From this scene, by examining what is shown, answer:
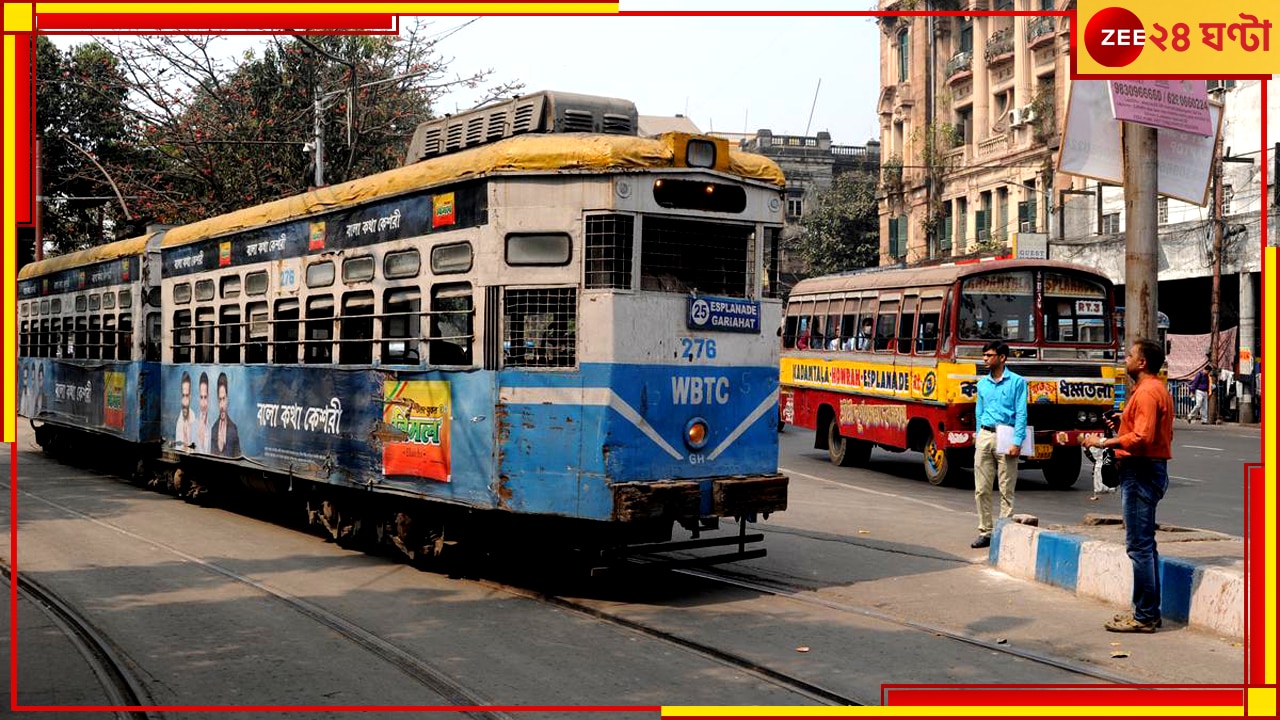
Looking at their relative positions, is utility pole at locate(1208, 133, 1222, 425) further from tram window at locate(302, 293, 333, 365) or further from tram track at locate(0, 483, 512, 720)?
tram track at locate(0, 483, 512, 720)

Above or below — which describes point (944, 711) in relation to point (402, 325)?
below

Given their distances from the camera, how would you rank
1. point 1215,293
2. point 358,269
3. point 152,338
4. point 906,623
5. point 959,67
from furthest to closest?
point 959,67 → point 1215,293 → point 152,338 → point 358,269 → point 906,623

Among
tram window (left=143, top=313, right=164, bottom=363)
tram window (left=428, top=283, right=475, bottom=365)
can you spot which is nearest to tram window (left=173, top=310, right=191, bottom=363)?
tram window (left=143, top=313, right=164, bottom=363)

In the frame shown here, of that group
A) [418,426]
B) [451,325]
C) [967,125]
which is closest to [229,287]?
[418,426]

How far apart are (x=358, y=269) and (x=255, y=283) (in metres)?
2.76

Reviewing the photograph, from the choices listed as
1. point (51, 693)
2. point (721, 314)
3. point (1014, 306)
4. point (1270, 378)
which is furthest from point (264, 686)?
point (1014, 306)

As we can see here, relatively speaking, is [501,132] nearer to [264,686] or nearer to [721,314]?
[721,314]

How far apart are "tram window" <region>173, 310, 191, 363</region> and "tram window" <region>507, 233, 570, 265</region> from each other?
770 centimetres

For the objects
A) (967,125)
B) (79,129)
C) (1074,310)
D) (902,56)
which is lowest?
(1074,310)

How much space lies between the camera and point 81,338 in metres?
20.6

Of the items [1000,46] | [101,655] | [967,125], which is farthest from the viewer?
[967,125]

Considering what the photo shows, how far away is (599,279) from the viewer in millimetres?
9438

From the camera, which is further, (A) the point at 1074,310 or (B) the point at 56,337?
(B) the point at 56,337

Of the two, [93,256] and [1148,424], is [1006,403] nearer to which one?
[1148,424]
